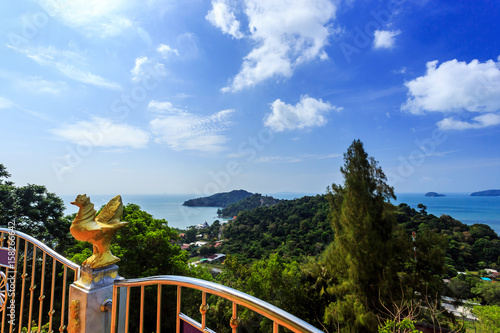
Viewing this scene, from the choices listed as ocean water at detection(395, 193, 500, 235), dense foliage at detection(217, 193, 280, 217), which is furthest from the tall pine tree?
dense foliage at detection(217, 193, 280, 217)

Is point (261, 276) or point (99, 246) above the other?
point (99, 246)

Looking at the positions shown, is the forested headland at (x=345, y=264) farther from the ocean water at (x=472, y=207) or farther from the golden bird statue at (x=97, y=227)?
the ocean water at (x=472, y=207)

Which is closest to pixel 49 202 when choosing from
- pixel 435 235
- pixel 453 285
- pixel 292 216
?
pixel 435 235

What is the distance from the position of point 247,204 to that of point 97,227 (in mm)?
45220

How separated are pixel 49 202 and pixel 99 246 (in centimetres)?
1140

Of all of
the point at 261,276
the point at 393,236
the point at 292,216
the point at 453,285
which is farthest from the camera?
the point at 292,216

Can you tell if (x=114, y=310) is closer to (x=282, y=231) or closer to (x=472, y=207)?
(x=282, y=231)

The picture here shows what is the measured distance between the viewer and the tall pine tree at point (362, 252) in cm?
690

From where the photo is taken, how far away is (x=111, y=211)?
4.52 ft

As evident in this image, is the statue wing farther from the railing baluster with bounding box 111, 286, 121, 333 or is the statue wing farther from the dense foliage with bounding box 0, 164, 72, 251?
the dense foliage with bounding box 0, 164, 72, 251

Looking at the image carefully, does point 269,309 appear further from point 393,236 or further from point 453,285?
point 453,285

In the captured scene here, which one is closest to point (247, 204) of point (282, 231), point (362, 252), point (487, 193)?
point (282, 231)

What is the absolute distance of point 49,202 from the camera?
9797mm

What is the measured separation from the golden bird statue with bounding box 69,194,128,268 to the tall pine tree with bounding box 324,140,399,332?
733 centimetres
